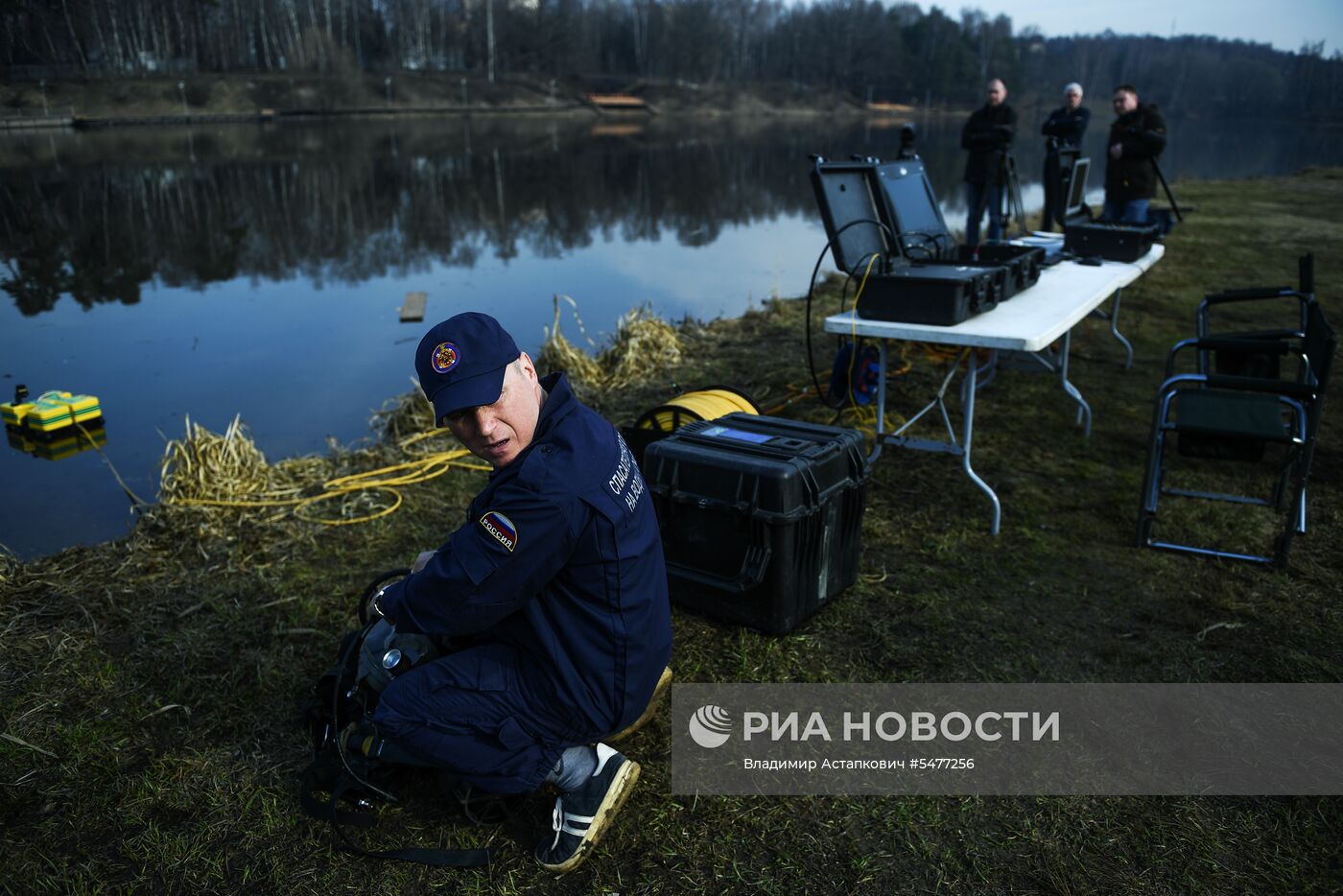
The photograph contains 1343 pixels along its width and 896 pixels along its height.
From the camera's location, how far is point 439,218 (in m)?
16.5

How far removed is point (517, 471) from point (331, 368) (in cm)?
678

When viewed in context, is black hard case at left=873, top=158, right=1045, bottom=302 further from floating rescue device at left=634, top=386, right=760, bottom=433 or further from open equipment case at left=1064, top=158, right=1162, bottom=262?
floating rescue device at left=634, top=386, right=760, bottom=433

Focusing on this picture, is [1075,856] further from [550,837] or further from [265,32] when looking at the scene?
[265,32]

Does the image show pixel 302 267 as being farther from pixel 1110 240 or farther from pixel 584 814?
pixel 584 814

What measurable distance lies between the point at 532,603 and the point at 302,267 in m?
11.9

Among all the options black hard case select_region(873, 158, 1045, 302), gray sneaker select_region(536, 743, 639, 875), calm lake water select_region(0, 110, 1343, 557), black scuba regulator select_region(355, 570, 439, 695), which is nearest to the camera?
gray sneaker select_region(536, 743, 639, 875)

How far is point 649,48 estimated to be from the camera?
317 ft

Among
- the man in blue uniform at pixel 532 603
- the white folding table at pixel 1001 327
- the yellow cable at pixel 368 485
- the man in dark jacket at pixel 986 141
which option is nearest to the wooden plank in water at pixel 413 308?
the yellow cable at pixel 368 485

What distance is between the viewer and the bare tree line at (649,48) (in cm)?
6328

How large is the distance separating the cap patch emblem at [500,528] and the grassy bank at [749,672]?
1.00 m

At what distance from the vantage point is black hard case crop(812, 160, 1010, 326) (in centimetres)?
391

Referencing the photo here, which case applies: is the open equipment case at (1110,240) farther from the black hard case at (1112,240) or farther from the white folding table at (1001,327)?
the white folding table at (1001,327)

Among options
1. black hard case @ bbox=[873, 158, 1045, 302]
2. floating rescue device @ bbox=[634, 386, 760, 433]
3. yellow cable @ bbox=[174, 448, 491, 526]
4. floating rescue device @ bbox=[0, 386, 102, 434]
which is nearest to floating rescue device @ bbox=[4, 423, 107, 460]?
floating rescue device @ bbox=[0, 386, 102, 434]

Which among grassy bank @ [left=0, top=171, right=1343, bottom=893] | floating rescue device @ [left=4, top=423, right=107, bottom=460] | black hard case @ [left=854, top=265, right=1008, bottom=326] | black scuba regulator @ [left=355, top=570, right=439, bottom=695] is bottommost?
floating rescue device @ [left=4, top=423, right=107, bottom=460]
